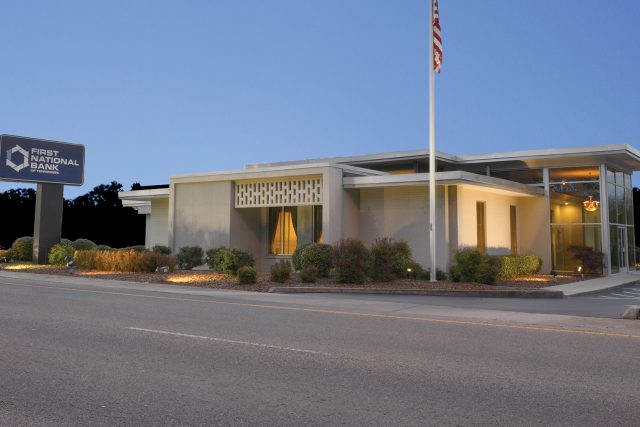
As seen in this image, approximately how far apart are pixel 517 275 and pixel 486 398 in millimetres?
20468

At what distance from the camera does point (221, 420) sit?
16.3 feet

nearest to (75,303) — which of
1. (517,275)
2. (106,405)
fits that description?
(106,405)

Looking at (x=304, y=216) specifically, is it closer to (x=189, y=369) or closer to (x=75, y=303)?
(x=75, y=303)

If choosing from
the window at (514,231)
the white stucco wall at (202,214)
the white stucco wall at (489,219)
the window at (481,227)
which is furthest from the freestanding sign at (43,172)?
the window at (514,231)

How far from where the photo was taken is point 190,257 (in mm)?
26297

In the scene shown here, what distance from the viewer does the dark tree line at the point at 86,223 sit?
2690 inches

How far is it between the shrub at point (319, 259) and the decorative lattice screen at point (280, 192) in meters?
4.45

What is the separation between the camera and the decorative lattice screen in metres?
25.9

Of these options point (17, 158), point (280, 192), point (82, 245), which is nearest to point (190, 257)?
point (280, 192)

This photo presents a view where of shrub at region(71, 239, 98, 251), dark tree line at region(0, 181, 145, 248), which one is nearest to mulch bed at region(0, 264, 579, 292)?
shrub at region(71, 239, 98, 251)

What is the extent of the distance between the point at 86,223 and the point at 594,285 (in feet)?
197

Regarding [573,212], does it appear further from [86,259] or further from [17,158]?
[17,158]

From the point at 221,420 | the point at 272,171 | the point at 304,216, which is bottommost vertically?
the point at 221,420

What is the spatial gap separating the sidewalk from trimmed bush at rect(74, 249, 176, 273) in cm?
1452
